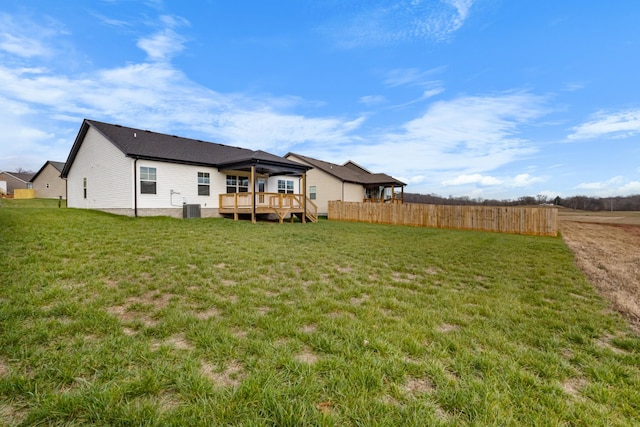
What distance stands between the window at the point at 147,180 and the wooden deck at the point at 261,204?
3611 millimetres

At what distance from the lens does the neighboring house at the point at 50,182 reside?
32750 mm

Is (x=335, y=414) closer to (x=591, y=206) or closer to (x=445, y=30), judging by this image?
(x=445, y=30)

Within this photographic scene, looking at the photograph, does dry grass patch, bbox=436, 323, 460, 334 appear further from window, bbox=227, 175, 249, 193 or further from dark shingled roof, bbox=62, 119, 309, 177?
window, bbox=227, 175, 249, 193

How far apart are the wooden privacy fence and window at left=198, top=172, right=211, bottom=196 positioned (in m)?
9.81

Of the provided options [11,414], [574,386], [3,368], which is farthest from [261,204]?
[574,386]

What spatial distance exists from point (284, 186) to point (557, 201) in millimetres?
57786

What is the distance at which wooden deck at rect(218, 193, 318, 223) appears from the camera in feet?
51.5

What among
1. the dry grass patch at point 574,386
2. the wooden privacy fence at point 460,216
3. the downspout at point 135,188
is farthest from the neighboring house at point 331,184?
the dry grass patch at point 574,386

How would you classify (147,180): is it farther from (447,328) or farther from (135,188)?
(447,328)

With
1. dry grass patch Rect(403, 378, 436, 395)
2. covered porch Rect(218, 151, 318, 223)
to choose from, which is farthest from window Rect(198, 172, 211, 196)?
dry grass patch Rect(403, 378, 436, 395)

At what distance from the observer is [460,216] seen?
55.8ft

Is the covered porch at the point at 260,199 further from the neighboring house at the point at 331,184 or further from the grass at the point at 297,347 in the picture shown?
the grass at the point at 297,347

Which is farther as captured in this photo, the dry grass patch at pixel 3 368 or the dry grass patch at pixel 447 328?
the dry grass patch at pixel 447 328

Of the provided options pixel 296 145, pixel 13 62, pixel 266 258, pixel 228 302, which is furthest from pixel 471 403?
pixel 296 145
